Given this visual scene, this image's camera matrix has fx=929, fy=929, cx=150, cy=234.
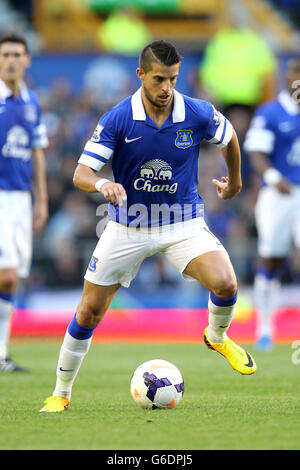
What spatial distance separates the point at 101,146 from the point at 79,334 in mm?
1194

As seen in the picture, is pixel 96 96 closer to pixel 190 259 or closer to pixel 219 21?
pixel 219 21

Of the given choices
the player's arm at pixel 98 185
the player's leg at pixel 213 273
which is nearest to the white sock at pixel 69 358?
the player's leg at pixel 213 273

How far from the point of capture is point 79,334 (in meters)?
5.88

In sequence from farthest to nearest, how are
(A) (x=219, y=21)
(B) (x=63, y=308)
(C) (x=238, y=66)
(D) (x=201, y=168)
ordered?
(A) (x=219, y=21)
(C) (x=238, y=66)
(D) (x=201, y=168)
(B) (x=63, y=308)

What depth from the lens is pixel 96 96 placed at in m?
16.0

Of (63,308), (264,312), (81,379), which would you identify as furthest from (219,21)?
(81,379)

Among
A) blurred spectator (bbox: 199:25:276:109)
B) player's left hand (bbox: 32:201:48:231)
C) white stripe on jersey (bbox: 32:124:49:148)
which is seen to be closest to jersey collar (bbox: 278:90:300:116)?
white stripe on jersey (bbox: 32:124:49:148)

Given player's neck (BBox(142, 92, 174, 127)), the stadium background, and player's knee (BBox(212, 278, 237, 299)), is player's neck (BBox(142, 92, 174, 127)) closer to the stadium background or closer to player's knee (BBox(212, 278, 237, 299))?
player's knee (BBox(212, 278, 237, 299))

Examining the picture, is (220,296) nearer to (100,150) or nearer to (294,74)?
(100,150)

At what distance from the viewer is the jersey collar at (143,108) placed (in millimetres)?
5844

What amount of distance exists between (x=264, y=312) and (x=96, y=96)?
6.58 meters

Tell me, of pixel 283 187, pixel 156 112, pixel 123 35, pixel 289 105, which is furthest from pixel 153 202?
pixel 123 35

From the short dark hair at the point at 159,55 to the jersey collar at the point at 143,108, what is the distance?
0.21 m
